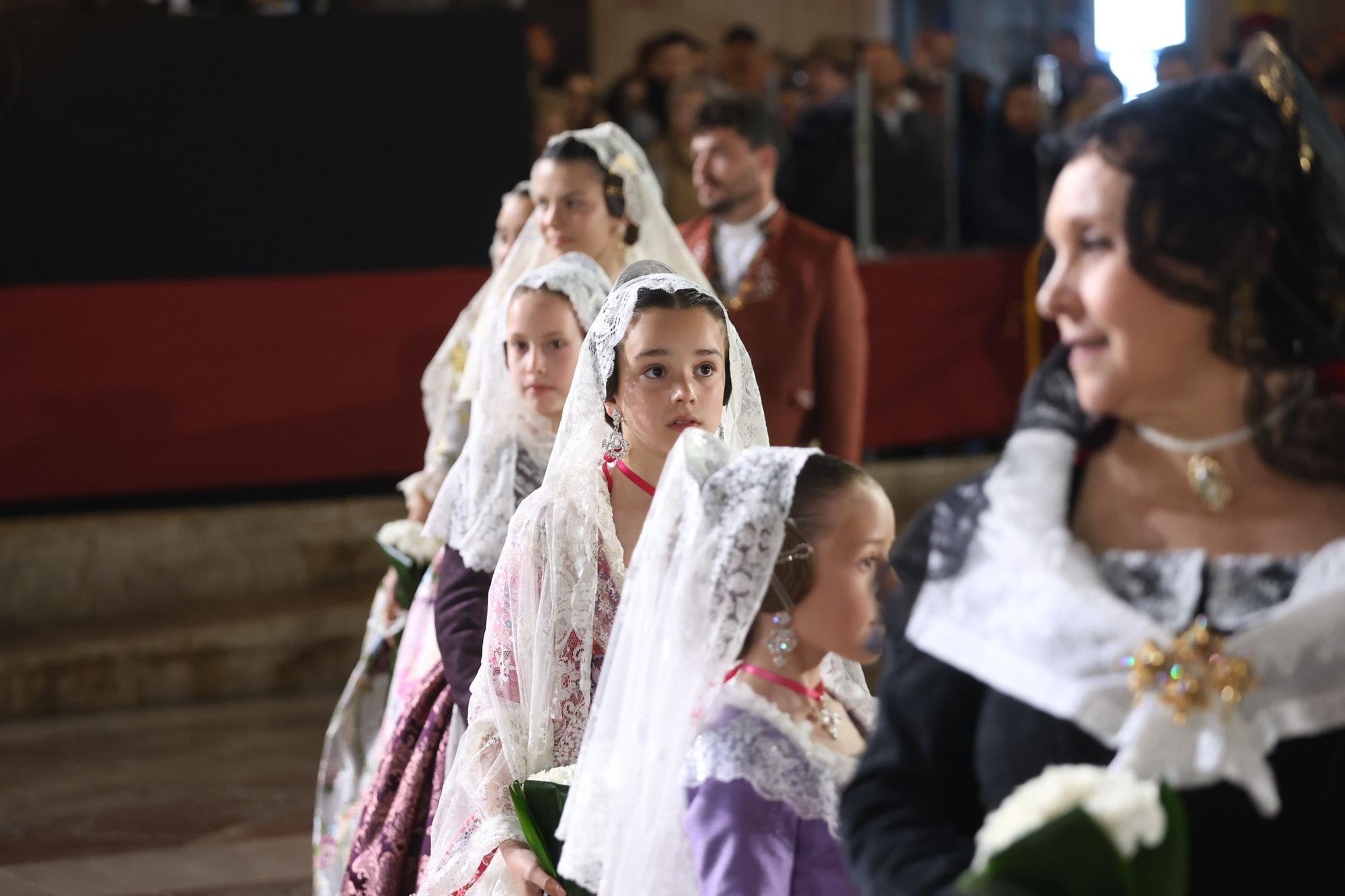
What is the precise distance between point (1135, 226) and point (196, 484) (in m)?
5.62

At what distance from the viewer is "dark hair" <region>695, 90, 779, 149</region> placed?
4391 millimetres

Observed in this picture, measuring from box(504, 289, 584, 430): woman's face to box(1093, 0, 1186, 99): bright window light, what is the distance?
8214 mm

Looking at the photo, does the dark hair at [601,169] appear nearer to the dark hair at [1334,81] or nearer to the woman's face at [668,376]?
the woman's face at [668,376]

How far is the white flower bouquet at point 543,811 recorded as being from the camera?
7.02ft

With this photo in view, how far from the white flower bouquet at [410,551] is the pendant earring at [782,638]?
5.69ft

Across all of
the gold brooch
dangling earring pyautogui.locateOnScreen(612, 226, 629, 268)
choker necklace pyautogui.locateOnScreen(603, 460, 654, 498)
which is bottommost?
choker necklace pyautogui.locateOnScreen(603, 460, 654, 498)

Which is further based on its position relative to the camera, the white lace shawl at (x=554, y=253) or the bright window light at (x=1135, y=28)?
the bright window light at (x=1135, y=28)

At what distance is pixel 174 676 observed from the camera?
19.2ft

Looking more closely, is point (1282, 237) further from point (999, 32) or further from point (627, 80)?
point (999, 32)

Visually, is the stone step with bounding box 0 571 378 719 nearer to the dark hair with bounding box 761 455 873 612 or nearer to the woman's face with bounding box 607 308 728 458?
the woman's face with bounding box 607 308 728 458

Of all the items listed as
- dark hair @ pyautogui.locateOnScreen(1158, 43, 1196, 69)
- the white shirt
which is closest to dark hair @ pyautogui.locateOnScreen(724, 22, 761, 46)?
dark hair @ pyautogui.locateOnScreen(1158, 43, 1196, 69)

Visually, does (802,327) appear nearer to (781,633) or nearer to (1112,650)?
(781,633)

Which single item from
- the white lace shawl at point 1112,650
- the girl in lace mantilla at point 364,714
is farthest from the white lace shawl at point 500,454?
the white lace shawl at point 1112,650

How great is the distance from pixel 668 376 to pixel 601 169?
135 centimetres
